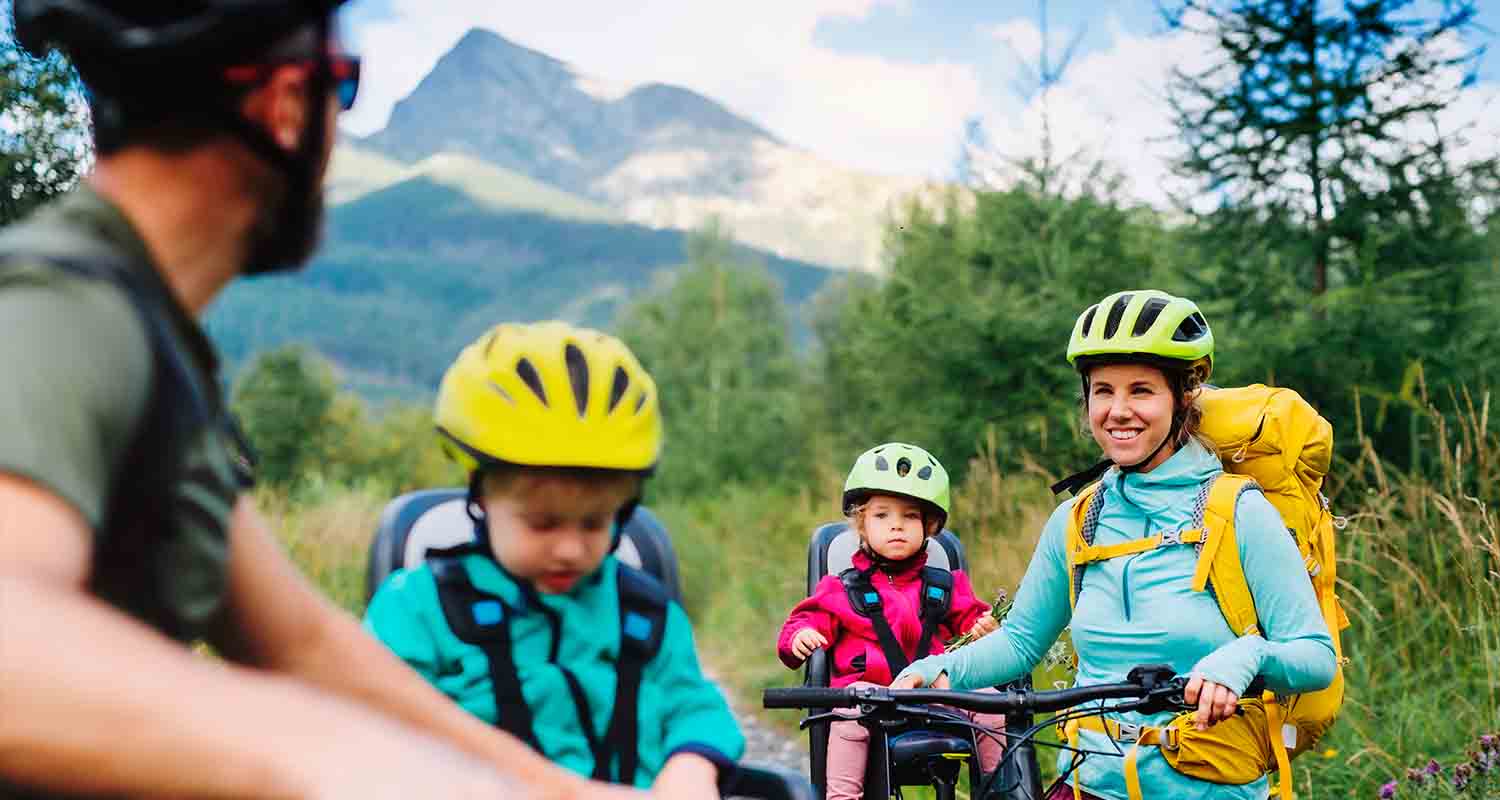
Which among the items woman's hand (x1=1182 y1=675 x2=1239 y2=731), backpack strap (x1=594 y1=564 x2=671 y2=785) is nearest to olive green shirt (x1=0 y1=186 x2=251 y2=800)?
backpack strap (x1=594 y1=564 x2=671 y2=785)

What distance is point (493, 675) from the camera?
1884 millimetres

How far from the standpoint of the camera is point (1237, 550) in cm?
292

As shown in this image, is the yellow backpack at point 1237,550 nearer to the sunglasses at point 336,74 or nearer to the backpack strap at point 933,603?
the backpack strap at point 933,603

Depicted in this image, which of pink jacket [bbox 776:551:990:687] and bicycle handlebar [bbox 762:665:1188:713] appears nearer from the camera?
bicycle handlebar [bbox 762:665:1188:713]

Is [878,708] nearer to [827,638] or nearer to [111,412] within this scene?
[827,638]

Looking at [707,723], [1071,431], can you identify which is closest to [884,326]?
[1071,431]

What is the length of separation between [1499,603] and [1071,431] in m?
5.09

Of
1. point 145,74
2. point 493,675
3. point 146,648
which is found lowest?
point 493,675

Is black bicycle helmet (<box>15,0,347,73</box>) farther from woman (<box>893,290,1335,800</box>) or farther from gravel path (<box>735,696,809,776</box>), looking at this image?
gravel path (<box>735,696,809,776</box>)

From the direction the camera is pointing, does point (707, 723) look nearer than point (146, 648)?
No

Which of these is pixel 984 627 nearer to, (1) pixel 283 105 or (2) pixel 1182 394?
(2) pixel 1182 394

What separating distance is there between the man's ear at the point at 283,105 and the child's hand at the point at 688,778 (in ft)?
3.27

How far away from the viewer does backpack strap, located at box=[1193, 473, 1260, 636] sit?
293 centimetres

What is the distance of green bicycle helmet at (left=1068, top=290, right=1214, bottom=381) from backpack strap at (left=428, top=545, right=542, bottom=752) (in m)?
1.91
